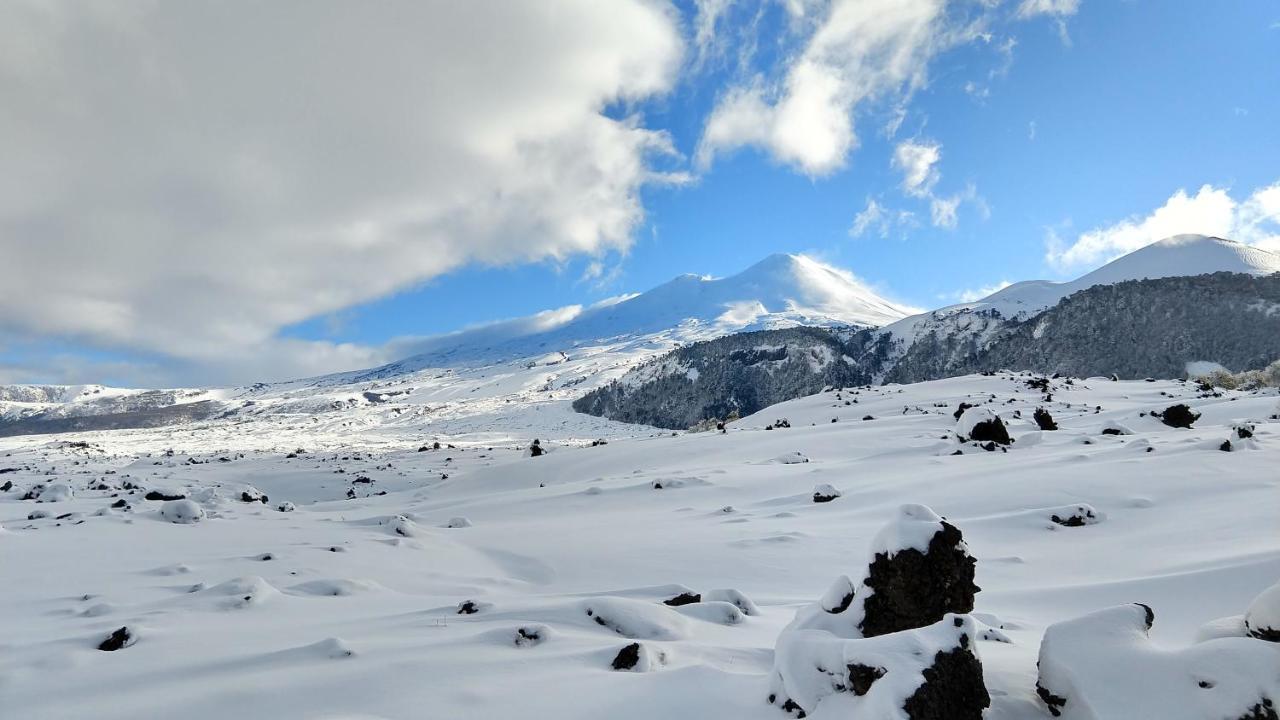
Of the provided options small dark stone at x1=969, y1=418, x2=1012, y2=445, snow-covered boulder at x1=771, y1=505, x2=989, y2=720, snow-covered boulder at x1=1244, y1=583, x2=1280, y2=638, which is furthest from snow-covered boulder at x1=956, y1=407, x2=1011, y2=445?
snow-covered boulder at x1=1244, y1=583, x2=1280, y2=638

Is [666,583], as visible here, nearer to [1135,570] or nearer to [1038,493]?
[1135,570]

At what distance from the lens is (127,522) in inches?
435

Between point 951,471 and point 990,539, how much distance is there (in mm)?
5060

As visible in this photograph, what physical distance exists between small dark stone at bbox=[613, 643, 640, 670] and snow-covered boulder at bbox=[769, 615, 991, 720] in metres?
1.22

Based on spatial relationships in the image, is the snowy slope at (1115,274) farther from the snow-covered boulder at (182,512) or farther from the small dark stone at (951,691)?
the small dark stone at (951,691)

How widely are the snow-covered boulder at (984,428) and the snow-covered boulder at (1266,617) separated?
15571mm

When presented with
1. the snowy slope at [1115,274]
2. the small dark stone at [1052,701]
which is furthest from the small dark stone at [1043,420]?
the snowy slope at [1115,274]

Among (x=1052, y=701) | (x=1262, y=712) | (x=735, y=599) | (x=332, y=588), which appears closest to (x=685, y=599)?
(x=735, y=599)

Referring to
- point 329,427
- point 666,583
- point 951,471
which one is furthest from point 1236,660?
point 329,427

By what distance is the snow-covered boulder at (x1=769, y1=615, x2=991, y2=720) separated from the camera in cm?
298

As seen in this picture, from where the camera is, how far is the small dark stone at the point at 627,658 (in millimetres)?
4484

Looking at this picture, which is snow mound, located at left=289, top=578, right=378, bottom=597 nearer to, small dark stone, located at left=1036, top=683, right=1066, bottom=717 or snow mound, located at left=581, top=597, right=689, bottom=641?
snow mound, located at left=581, top=597, right=689, bottom=641

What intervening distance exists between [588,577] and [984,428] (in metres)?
14.8

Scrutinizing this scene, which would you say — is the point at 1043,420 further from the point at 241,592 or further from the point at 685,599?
the point at 241,592
